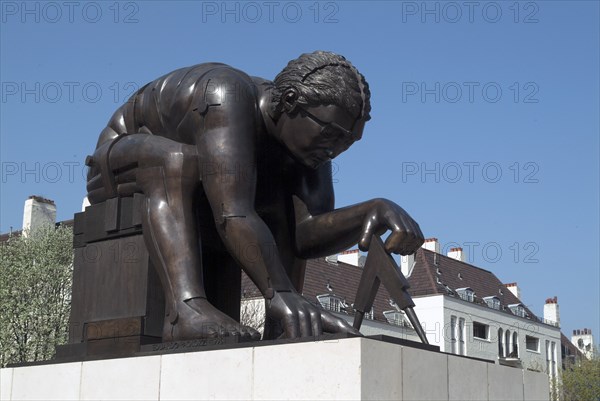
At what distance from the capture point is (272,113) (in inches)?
275

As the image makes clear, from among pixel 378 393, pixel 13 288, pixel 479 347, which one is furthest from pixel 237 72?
pixel 479 347

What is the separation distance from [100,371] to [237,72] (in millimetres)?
2493

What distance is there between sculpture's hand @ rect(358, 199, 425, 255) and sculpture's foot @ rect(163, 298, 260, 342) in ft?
3.62

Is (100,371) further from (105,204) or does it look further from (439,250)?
(439,250)

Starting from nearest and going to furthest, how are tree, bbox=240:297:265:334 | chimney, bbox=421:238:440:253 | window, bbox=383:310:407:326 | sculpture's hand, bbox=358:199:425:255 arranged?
sculpture's hand, bbox=358:199:425:255 → tree, bbox=240:297:265:334 → window, bbox=383:310:407:326 → chimney, bbox=421:238:440:253

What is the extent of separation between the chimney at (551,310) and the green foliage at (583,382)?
18750 millimetres

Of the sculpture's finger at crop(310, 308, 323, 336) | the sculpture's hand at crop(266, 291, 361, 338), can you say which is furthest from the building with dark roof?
the sculpture's finger at crop(310, 308, 323, 336)

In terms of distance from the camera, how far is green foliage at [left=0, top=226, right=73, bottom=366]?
32.8m

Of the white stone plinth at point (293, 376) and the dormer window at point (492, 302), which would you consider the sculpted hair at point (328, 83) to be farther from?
the dormer window at point (492, 302)

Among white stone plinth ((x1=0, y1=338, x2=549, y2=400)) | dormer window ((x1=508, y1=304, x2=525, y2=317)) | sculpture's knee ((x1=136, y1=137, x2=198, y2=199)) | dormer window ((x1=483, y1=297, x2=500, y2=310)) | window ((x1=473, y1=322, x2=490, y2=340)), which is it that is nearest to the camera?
white stone plinth ((x1=0, y1=338, x2=549, y2=400))

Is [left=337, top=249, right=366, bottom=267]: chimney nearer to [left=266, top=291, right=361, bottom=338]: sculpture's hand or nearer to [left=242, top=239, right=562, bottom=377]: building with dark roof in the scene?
[left=242, top=239, right=562, bottom=377]: building with dark roof

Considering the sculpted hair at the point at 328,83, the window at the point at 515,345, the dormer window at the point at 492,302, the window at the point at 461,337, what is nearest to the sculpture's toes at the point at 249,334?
the sculpted hair at the point at 328,83

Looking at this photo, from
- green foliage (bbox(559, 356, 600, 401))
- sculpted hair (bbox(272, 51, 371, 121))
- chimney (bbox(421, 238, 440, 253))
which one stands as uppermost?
chimney (bbox(421, 238, 440, 253))

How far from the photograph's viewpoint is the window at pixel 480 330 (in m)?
56.9
